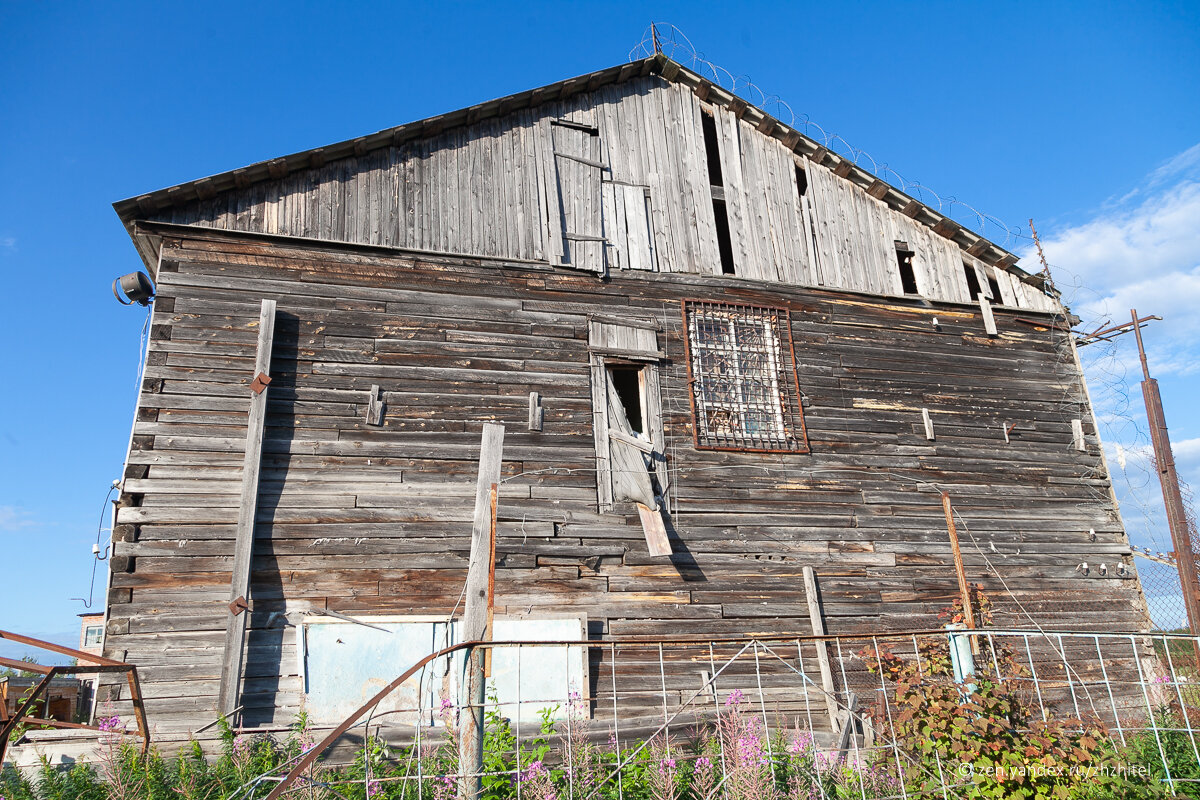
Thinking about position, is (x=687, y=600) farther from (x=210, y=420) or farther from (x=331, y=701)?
(x=210, y=420)

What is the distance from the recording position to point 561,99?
485 inches

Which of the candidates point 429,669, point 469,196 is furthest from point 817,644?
point 469,196

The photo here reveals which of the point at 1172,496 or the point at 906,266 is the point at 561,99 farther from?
the point at 1172,496

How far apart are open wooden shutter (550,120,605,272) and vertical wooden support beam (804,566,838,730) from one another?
17.0ft

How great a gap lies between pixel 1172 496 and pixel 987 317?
3830 millimetres

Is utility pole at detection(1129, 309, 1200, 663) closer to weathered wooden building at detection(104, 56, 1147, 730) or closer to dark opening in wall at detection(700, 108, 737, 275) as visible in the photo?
weathered wooden building at detection(104, 56, 1147, 730)

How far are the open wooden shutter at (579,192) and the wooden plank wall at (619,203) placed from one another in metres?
0.03

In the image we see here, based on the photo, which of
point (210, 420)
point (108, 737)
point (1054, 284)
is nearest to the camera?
point (108, 737)

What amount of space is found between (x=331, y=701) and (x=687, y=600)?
4.33 m

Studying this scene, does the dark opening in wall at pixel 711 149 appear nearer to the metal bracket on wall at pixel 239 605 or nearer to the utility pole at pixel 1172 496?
the utility pole at pixel 1172 496

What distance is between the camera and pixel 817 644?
10.3m

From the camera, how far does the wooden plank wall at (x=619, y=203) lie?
35.1 feet

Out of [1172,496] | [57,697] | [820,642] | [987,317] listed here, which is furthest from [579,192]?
[57,697]

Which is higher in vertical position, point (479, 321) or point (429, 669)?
point (479, 321)
